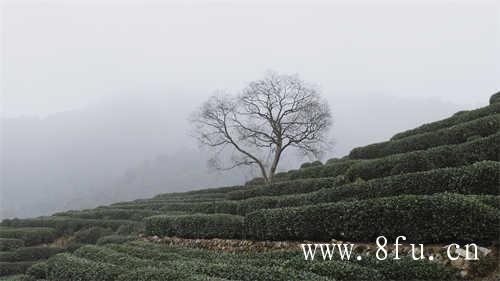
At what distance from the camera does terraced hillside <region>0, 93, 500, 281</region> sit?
30.8ft

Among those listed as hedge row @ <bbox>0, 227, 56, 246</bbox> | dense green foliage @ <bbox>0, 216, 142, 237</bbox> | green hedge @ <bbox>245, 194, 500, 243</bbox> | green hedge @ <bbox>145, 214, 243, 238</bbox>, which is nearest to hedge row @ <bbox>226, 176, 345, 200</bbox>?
green hedge @ <bbox>145, 214, 243, 238</bbox>

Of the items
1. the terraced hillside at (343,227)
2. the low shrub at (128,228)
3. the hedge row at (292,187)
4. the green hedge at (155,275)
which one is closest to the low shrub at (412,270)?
the terraced hillside at (343,227)

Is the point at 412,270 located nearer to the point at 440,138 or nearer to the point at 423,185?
the point at 423,185

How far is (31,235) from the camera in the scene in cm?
2655

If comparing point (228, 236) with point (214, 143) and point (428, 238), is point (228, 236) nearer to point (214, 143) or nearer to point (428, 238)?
point (428, 238)

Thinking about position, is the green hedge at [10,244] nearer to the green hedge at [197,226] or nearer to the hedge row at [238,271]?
the green hedge at [197,226]

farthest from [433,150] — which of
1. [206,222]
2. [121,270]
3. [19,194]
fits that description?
[19,194]

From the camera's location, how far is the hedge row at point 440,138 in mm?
17688

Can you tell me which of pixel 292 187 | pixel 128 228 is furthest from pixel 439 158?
pixel 128 228

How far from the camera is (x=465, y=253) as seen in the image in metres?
9.30

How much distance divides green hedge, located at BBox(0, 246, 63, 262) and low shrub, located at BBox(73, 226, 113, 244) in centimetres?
254

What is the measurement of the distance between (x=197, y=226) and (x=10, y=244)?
13.7 meters

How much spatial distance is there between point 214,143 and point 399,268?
1192 inches

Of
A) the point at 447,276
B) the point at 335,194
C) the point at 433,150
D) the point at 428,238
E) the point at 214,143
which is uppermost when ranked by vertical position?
the point at 214,143
